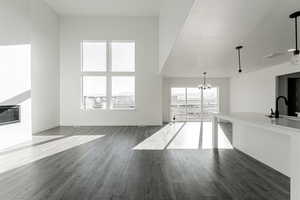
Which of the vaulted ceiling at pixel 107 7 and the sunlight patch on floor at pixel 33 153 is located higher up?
the vaulted ceiling at pixel 107 7

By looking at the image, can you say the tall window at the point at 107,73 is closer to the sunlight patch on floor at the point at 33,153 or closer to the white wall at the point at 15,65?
the white wall at the point at 15,65

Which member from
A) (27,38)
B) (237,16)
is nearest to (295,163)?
(237,16)

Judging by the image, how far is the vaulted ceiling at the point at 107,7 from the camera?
728 cm

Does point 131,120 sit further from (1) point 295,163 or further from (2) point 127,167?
(1) point 295,163

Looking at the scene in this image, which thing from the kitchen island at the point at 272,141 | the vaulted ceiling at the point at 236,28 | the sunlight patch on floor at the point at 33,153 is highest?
the vaulted ceiling at the point at 236,28

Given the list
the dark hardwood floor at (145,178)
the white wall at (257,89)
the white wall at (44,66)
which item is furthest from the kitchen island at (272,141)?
the white wall at (44,66)

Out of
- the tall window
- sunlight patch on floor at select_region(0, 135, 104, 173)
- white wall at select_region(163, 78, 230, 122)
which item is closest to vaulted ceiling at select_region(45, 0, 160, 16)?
the tall window

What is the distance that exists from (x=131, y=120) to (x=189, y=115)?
10.7 ft

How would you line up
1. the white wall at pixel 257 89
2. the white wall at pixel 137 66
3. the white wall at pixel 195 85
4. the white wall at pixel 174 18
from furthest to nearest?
the white wall at pixel 195 85, the white wall at pixel 137 66, the white wall at pixel 257 89, the white wall at pixel 174 18

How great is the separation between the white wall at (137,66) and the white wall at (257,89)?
11.9 ft

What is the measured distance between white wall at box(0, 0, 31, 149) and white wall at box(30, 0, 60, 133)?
30.0 inches

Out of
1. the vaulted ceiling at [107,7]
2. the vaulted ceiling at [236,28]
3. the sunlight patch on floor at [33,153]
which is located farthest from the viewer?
the vaulted ceiling at [107,7]

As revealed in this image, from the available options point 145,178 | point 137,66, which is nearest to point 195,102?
point 137,66

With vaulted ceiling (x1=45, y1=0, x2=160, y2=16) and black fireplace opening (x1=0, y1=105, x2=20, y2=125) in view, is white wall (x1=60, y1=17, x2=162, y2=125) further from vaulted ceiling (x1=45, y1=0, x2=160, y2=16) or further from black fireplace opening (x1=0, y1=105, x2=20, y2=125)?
black fireplace opening (x1=0, y1=105, x2=20, y2=125)
